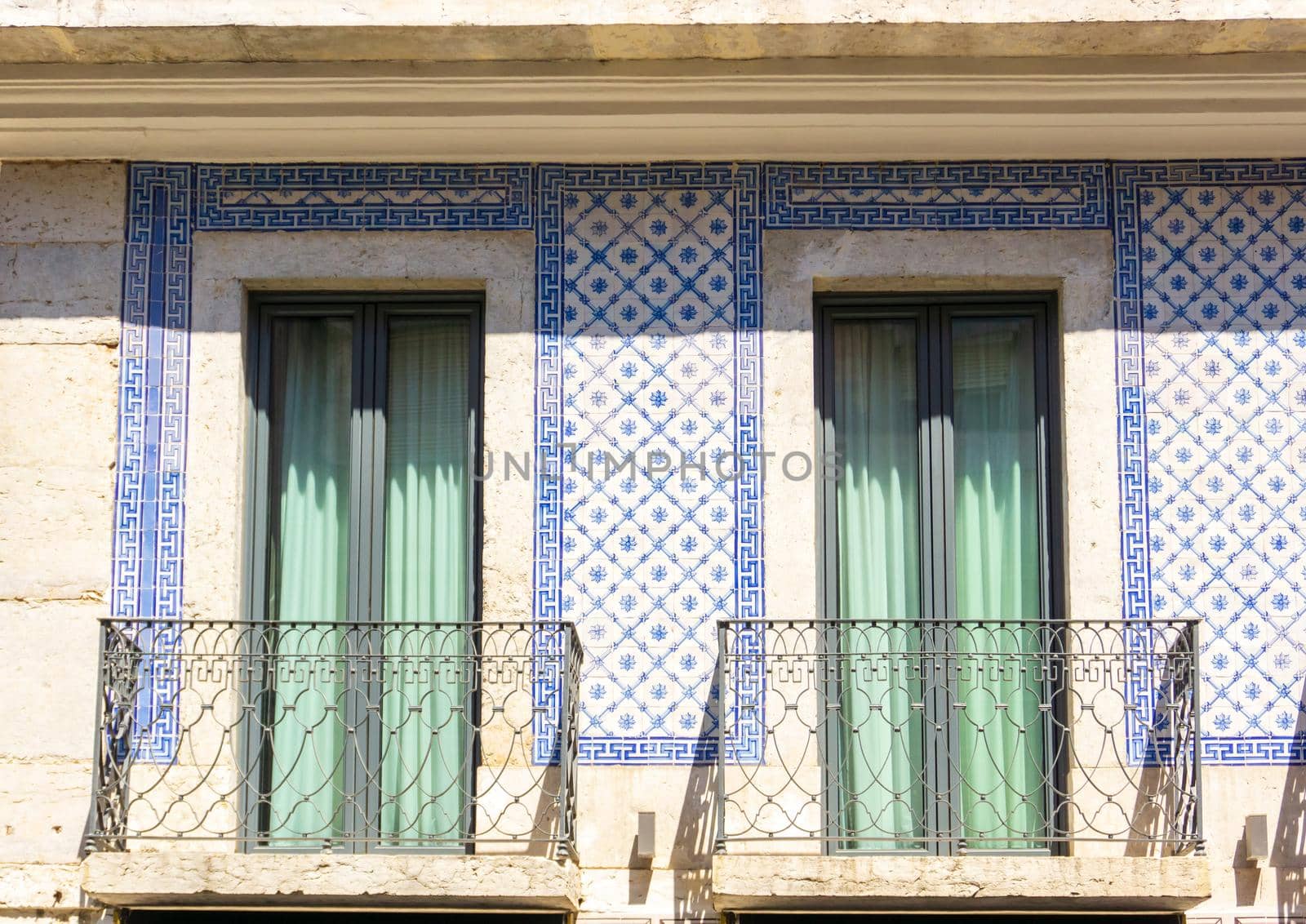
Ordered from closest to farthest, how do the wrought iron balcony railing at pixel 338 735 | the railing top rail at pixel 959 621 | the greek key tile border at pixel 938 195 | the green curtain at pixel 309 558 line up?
the railing top rail at pixel 959 621 < the wrought iron balcony railing at pixel 338 735 < the green curtain at pixel 309 558 < the greek key tile border at pixel 938 195

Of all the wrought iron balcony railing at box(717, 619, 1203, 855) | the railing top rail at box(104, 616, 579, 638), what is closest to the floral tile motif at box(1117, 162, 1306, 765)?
the wrought iron balcony railing at box(717, 619, 1203, 855)

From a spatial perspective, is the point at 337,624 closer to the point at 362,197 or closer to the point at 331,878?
the point at 331,878

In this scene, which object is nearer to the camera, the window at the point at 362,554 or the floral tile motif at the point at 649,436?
the floral tile motif at the point at 649,436

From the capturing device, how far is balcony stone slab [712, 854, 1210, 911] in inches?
320

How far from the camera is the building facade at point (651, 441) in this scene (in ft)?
28.5

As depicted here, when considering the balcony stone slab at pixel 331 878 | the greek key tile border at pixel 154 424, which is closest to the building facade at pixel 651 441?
the greek key tile border at pixel 154 424

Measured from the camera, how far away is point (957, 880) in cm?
815

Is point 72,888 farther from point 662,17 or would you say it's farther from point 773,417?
point 662,17

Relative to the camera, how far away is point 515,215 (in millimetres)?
9305

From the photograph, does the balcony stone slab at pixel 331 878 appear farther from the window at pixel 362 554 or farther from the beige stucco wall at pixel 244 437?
the window at pixel 362 554

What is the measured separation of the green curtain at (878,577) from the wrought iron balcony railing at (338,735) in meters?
1.16

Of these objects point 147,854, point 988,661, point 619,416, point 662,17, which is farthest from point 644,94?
point 147,854


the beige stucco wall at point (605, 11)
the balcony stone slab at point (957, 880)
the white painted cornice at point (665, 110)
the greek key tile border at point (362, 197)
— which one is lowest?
the balcony stone slab at point (957, 880)

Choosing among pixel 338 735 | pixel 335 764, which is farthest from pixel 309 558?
pixel 335 764
